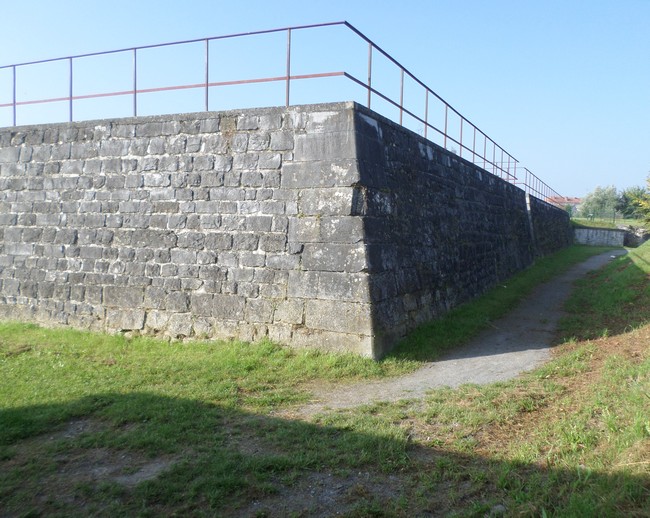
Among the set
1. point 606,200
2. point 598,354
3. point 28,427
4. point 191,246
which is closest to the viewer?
point 28,427

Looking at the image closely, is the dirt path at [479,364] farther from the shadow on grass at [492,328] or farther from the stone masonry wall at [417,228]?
the stone masonry wall at [417,228]

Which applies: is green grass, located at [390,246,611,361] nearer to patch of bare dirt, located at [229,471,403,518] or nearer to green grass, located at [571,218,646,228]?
patch of bare dirt, located at [229,471,403,518]

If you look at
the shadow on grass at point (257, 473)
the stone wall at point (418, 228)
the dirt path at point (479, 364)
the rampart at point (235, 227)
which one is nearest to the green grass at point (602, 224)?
the stone wall at point (418, 228)

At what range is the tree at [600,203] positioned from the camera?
58594 mm

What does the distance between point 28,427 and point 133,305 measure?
360cm

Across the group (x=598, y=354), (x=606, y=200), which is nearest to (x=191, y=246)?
Answer: (x=598, y=354)

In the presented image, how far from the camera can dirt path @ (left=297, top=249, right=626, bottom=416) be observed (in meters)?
6.10

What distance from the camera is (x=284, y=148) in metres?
7.77

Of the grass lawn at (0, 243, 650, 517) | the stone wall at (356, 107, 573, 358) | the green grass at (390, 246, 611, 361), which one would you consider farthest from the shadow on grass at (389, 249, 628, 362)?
the stone wall at (356, 107, 573, 358)

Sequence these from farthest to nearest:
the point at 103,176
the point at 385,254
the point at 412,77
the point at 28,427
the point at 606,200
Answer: the point at 606,200
the point at 412,77
the point at 103,176
the point at 385,254
the point at 28,427

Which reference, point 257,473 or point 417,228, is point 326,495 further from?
point 417,228

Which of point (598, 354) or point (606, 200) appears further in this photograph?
point (606, 200)

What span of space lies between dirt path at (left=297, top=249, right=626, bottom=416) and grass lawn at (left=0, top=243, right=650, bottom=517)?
27 cm

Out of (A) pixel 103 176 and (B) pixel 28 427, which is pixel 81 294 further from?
(B) pixel 28 427
